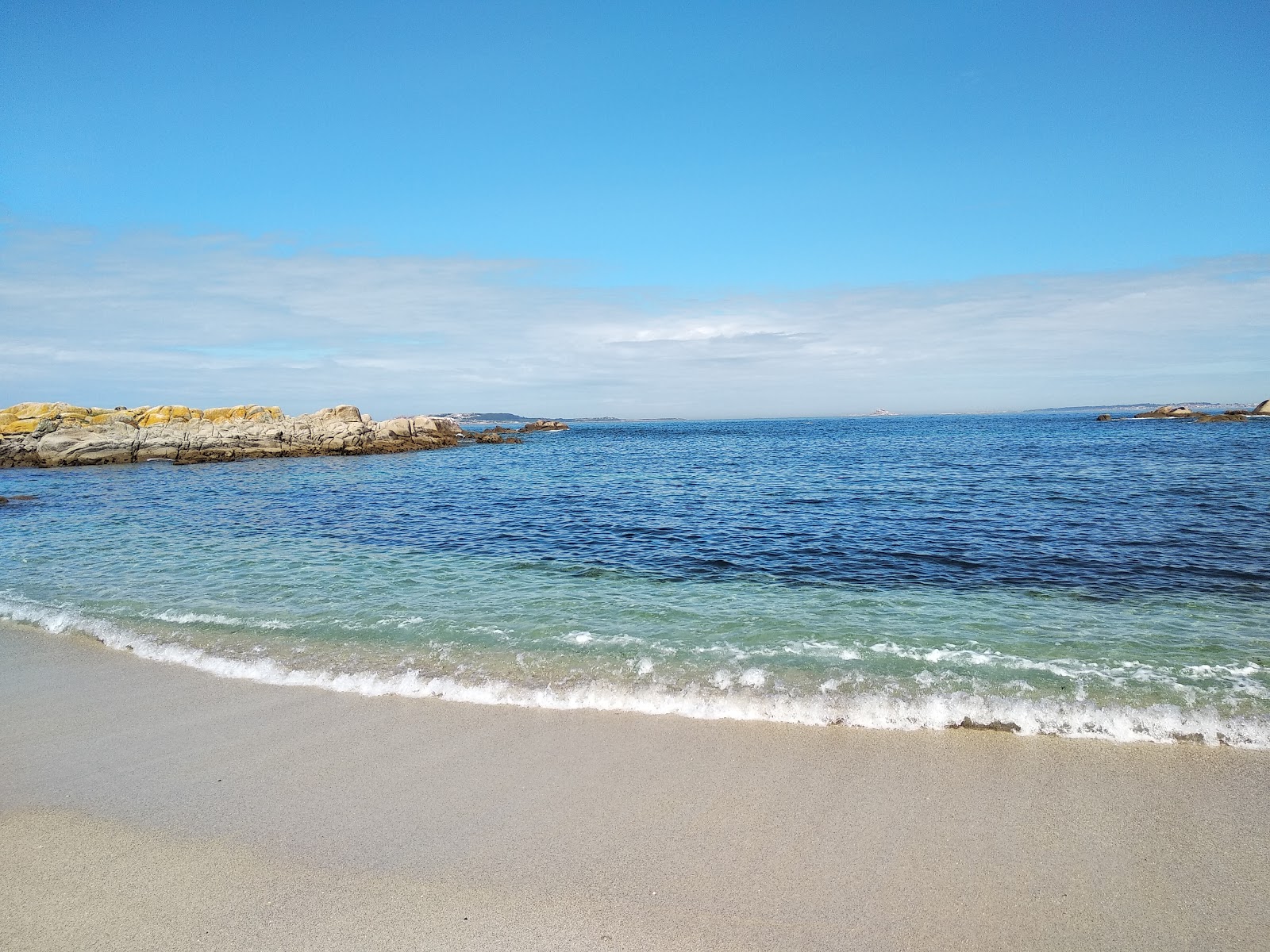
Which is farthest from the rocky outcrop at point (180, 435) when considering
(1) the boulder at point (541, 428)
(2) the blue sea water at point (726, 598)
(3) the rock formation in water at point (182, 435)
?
(1) the boulder at point (541, 428)

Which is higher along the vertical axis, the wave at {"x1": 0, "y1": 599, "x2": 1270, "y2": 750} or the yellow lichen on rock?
the yellow lichen on rock

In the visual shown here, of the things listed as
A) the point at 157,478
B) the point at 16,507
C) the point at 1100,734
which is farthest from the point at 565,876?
the point at 157,478

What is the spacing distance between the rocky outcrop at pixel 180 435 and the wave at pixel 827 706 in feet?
166

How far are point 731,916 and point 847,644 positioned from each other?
523 centimetres

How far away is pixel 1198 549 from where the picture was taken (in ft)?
45.4

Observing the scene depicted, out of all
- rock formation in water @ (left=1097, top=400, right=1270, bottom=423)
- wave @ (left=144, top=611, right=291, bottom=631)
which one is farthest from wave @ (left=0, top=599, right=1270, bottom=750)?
rock formation in water @ (left=1097, top=400, right=1270, bottom=423)

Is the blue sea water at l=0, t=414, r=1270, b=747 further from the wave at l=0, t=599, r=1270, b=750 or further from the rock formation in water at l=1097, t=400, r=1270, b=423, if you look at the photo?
the rock formation in water at l=1097, t=400, r=1270, b=423

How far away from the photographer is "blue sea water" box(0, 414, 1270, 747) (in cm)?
730

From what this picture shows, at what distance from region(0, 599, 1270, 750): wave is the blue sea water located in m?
0.03

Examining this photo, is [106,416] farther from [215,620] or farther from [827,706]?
[827,706]

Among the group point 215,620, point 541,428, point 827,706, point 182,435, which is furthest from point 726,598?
point 541,428

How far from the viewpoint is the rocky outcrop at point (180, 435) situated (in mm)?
48500

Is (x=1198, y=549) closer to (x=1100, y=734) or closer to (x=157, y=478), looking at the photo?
(x=1100, y=734)

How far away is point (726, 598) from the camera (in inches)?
445
